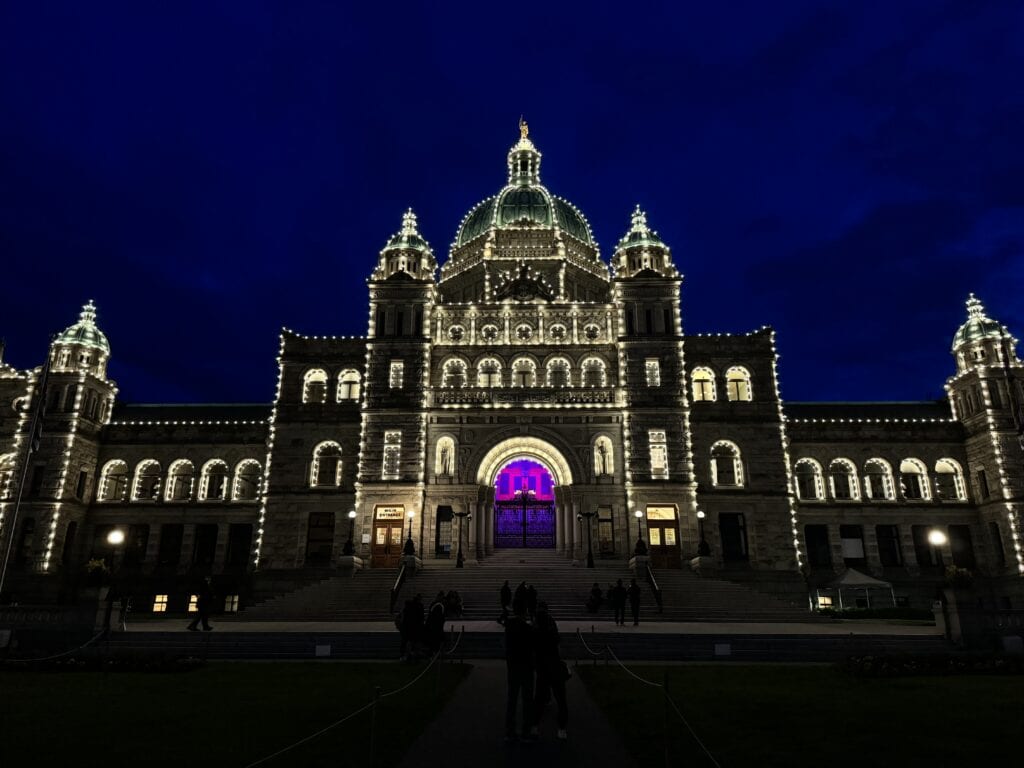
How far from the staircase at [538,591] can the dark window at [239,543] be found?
1423cm

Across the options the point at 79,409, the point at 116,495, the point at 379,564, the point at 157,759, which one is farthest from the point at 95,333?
the point at 157,759

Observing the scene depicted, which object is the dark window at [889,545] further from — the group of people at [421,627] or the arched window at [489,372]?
the group of people at [421,627]

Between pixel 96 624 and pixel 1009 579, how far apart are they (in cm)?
5271

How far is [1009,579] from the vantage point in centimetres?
4600

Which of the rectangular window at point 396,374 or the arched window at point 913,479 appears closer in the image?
the rectangular window at point 396,374

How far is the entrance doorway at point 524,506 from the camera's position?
47.8 m

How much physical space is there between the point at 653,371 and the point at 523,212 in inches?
932

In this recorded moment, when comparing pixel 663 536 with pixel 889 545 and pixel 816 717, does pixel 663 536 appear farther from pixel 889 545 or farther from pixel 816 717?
pixel 816 717

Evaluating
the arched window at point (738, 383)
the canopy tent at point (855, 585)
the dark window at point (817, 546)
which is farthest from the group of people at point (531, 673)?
the dark window at point (817, 546)

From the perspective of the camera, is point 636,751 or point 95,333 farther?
point 95,333

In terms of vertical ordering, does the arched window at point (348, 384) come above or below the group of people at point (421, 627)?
above

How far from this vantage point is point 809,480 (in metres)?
51.6

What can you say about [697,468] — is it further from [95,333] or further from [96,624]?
[95,333]

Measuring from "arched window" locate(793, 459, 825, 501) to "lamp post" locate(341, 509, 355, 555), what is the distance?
32.1 meters
